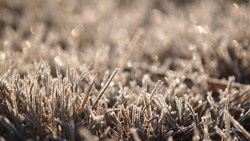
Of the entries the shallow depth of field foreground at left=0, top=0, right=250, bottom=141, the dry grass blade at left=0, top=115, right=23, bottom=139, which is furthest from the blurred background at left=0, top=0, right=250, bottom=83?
the dry grass blade at left=0, top=115, right=23, bottom=139

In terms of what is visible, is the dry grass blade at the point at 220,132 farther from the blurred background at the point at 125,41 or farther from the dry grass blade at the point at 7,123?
the dry grass blade at the point at 7,123

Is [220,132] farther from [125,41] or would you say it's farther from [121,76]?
[125,41]

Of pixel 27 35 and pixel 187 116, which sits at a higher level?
pixel 27 35

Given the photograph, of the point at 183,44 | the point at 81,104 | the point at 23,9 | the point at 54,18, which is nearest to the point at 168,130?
the point at 81,104

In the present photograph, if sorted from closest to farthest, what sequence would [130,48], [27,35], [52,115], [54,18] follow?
[52,115]
[130,48]
[27,35]
[54,18]

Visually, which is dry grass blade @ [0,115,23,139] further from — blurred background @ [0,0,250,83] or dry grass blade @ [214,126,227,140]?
dry grass blade @ [214,126,227,140]

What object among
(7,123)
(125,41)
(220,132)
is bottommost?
(220,132)

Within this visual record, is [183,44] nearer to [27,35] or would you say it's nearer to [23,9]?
[27,35]

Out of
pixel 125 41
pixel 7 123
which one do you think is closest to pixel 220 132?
pixel 7 123

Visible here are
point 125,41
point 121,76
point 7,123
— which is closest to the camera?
point 7,123
